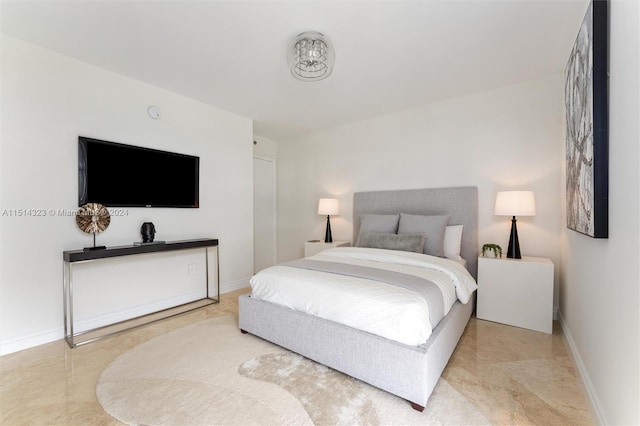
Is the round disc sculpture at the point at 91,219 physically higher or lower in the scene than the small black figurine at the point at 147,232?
higher

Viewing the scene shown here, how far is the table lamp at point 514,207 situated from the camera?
2.54m

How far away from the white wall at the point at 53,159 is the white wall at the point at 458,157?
6.61 ft

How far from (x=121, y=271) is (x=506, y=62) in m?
4.12

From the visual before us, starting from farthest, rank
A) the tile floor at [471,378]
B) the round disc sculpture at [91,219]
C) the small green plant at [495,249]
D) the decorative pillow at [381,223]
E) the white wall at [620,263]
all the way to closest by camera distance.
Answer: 1. the decorative pillow at [381,223]
2. the small green plant at [495,249]
3. the round disc sculpture at [91,219]
4. the tile floor at [471,378]
5. the white wall at [620,263]

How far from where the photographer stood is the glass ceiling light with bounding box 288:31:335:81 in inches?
79.3

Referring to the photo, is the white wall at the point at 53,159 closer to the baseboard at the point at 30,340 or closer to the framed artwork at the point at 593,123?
the baseboard at the point at 30,340

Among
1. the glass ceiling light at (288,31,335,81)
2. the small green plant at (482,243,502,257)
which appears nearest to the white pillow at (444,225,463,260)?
the small green plant at (482,243,502,257)

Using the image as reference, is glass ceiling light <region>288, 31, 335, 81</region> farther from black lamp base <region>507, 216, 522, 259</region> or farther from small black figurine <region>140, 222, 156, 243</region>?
black lamp base <region>507, 216, 522, 259</region>

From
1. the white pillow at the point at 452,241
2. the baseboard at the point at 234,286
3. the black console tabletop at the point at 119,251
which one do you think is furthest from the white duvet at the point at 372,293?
the baseboard at the point at 234,286

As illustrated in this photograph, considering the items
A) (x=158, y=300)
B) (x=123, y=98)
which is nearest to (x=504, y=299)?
(x=158, y=300)

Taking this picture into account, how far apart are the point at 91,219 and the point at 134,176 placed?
0.60 m

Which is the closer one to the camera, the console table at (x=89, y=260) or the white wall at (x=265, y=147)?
the console table at (x=89, y=260)

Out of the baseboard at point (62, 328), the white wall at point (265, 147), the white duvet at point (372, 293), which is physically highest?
the white wall at point (265, 147)

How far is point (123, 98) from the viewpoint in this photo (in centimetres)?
270
